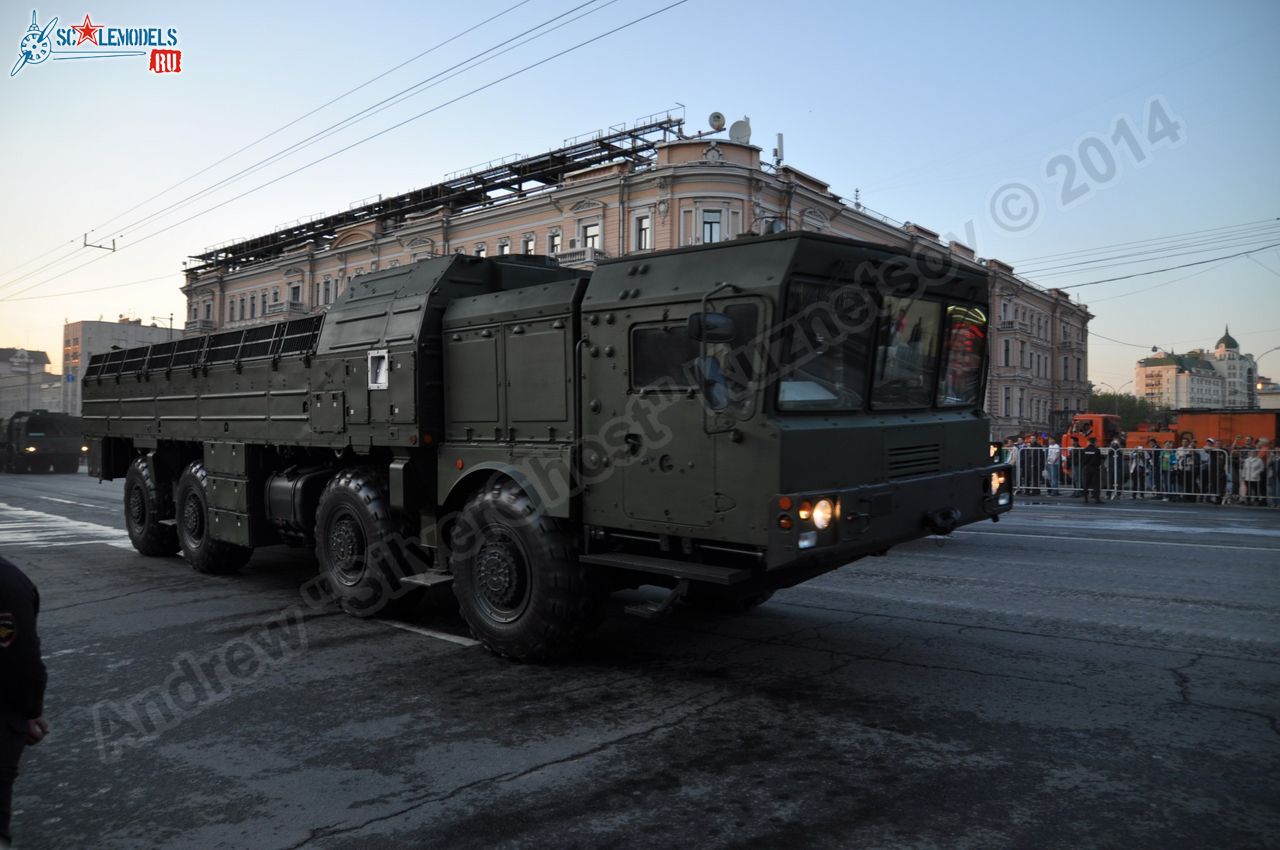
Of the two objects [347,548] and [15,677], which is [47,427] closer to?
[347,548]

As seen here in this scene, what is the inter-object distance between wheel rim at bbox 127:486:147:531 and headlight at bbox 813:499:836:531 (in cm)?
1019

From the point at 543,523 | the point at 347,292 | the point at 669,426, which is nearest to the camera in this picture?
the point at 669,426

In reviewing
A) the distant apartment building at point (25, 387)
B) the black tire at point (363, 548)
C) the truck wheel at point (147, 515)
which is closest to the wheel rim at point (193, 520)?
the truck wheel at point (147, 515)

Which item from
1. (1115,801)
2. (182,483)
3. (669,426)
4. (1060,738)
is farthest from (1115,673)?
(182,483)

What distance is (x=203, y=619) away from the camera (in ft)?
25.5

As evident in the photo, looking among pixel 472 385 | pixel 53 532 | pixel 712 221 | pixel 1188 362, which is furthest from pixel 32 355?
pixel 1188 362

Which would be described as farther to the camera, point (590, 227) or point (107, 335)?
point (107, 335)

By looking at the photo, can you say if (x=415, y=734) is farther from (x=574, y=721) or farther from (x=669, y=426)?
(x=669, y=426)

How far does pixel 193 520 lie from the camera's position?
1029 centimetres

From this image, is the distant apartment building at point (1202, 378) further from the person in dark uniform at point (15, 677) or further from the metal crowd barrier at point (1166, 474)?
the person in dark uniform at point (15, 677)

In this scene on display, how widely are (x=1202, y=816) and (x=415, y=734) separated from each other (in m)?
3.89

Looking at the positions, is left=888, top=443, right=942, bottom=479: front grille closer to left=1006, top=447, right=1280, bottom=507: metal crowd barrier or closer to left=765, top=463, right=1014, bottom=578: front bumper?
left=765, top=463, right=1014, bottom=578: front bumper

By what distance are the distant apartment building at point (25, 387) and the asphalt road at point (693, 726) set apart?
99.4m

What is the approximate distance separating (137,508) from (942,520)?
1083 cm
